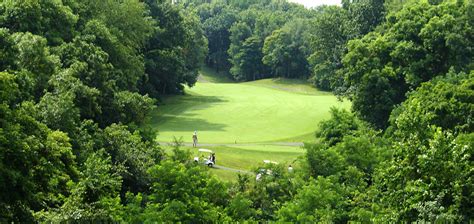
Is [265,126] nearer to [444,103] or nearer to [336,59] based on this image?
[336,59]

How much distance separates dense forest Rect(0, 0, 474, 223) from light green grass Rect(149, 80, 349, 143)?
245 inches

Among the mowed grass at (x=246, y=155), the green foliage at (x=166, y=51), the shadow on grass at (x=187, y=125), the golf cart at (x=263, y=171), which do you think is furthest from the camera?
the green foliage at (x=166, y=51)

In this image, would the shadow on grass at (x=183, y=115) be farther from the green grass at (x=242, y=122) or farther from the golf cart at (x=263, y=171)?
the golf cart at (x=263, y=171)

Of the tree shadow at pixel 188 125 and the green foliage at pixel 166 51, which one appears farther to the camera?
the green foliage at pixel 166 51

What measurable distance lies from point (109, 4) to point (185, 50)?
3215cm

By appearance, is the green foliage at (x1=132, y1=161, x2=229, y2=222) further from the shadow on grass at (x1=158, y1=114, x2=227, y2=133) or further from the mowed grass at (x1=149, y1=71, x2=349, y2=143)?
the shadow on grass at (x1=158, y1=114, x2=227, y2=133)

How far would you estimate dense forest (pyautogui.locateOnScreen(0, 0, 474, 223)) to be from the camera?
22.6 metres

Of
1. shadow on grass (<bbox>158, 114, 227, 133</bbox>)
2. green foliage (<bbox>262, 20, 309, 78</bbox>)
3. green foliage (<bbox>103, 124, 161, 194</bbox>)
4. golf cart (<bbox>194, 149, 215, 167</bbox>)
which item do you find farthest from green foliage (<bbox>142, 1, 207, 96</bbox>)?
green foliage (<bbox>262, 20, 309, 78</bbox>)

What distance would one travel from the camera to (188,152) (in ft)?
118

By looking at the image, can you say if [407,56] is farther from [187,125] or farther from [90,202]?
[90,202]

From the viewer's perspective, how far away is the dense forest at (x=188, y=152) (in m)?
22.6

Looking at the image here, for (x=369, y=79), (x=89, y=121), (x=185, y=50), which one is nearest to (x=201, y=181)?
(x=89, y=121)

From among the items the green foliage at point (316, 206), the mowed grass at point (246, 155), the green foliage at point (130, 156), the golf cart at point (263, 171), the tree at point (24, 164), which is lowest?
the mowed grass at point (246, 155)

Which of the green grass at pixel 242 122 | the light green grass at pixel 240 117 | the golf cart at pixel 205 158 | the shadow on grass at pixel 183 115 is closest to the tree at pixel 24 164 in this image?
the golf cart at pixel 205 158
